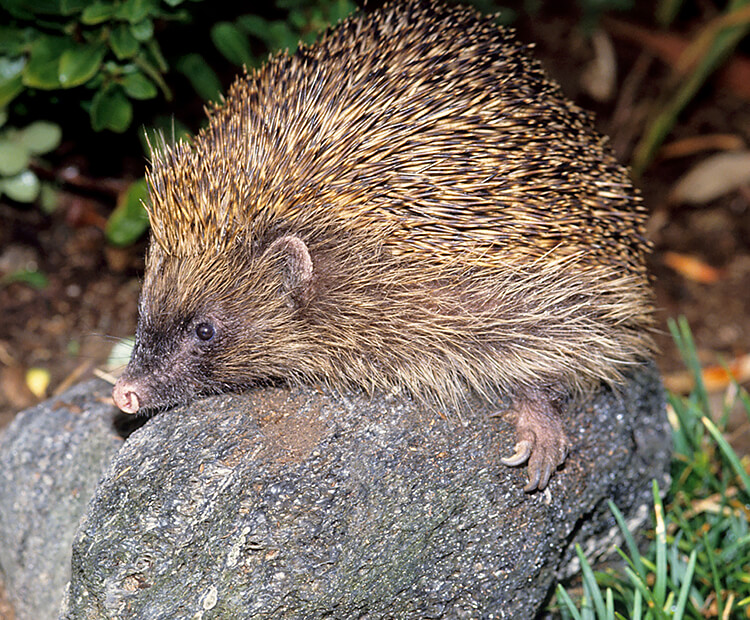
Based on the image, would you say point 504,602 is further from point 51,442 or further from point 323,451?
point 51,442

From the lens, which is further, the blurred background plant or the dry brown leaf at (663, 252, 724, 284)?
the dry brown leaf at (663, 252, 724, 284)

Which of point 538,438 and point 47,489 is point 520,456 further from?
point 47,489

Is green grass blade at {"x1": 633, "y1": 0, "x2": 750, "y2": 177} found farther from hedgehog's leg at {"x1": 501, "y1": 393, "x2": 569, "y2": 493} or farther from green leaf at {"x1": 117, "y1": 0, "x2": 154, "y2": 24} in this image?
green leaf at {"x1": 117, "y1": 0, "x2": 154, "y2": 24}

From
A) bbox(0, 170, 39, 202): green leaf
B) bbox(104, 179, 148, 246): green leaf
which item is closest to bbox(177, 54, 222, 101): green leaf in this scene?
bbox(104, 179, 148, 246): green leaf

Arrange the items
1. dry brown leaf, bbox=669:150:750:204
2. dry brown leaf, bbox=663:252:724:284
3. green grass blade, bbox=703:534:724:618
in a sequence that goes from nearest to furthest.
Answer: green grass blade, bbox=703:534:724:618 → dry brown leaf, bbox=663:252:724:284 → dry brown leaf, bbox=669:150:750:204

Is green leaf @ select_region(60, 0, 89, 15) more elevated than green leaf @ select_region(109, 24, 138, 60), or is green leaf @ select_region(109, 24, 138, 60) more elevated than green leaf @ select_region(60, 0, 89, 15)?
green leaf @ select_region(60, 0, 89, 15)

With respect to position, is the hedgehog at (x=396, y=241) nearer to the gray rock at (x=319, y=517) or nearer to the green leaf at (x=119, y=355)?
the gray rock at (x=319, y=517)

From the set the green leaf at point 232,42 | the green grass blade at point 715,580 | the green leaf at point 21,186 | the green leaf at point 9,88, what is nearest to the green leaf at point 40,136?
the green leaf at point 21,186
